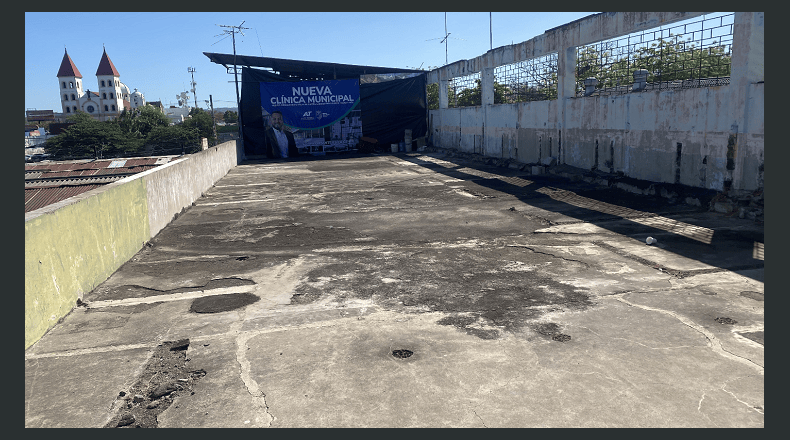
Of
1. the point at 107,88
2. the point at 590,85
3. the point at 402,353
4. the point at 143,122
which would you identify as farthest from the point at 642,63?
the point at 107,88

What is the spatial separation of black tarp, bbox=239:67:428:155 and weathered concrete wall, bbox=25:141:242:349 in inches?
809

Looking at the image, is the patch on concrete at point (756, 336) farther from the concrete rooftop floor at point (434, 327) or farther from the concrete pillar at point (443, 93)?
the concrete pillar at point (443, 93)

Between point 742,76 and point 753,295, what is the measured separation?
7093mm

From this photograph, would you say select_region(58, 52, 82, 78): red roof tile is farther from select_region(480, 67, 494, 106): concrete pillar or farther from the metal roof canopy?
select_region(480, 67, 494, 106): concrete pillar

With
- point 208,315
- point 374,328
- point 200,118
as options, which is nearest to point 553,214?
point 374,328

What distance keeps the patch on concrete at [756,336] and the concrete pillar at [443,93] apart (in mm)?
26972

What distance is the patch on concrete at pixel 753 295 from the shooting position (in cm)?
590

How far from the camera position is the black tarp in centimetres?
3134

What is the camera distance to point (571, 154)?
18141 millimetres

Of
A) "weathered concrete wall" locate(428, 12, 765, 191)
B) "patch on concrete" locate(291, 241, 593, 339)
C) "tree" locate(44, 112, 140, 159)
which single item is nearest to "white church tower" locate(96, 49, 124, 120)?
"tree" locate(44, 112, 140, 159)

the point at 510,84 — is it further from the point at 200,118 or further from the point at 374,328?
the point at 200,118

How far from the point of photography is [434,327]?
5.42 m

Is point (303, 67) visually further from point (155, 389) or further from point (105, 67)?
point (105, 67)

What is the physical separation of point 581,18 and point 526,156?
19.2 feet
